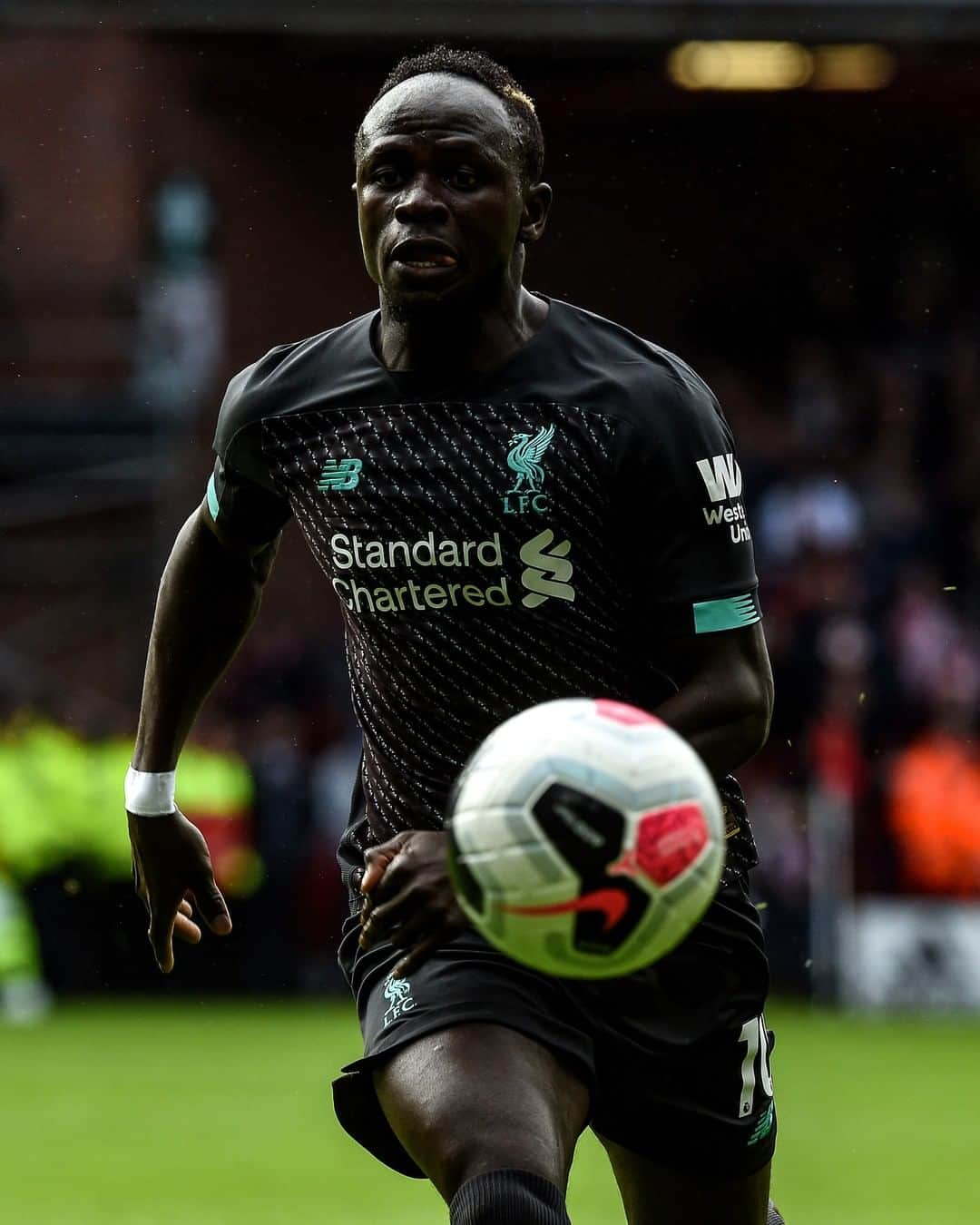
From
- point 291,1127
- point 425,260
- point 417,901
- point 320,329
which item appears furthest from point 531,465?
point 320,329

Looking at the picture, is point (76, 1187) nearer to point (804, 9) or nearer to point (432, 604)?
point (432, 604)

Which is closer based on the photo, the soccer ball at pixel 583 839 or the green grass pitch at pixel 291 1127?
the soccer ball at pixel 583 839

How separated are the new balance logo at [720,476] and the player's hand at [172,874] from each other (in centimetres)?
134

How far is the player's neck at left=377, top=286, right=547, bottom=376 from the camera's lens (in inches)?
166

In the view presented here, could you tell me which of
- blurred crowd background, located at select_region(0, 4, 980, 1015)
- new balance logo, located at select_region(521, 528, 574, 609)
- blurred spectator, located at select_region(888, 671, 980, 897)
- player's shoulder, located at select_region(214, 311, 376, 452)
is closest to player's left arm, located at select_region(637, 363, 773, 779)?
new balance logo, located at select_region(521, 528, 574, 609)

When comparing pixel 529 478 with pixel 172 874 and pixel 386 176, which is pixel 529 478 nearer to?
pixel 386 176

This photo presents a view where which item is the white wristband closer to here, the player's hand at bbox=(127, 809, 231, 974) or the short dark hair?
the player's hand at bbox=(127, 809, 231, 974)

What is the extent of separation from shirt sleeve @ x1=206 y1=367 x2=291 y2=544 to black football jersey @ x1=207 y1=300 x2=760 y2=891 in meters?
0.02

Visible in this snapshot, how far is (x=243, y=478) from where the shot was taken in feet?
14.7

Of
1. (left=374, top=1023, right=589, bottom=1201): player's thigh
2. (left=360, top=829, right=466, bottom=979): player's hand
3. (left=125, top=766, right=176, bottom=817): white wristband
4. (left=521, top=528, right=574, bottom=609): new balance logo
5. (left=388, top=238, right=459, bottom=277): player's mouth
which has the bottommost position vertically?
(left=374, top=1023, right=589, bottom=1201): player's thigh

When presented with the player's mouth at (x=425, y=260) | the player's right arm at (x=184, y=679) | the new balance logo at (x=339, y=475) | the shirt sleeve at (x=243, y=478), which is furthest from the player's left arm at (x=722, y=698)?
the player's right arm at (x=184, y=679)

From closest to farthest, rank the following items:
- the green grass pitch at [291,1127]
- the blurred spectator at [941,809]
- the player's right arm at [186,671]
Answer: the player's right arm at [186,671], the green grass pitch at [291,1127], the blurred spectator at [941,809]

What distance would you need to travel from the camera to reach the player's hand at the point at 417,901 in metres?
3.74

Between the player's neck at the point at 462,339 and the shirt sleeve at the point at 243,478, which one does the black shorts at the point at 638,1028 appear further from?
the player's neck at the point at 462,339
